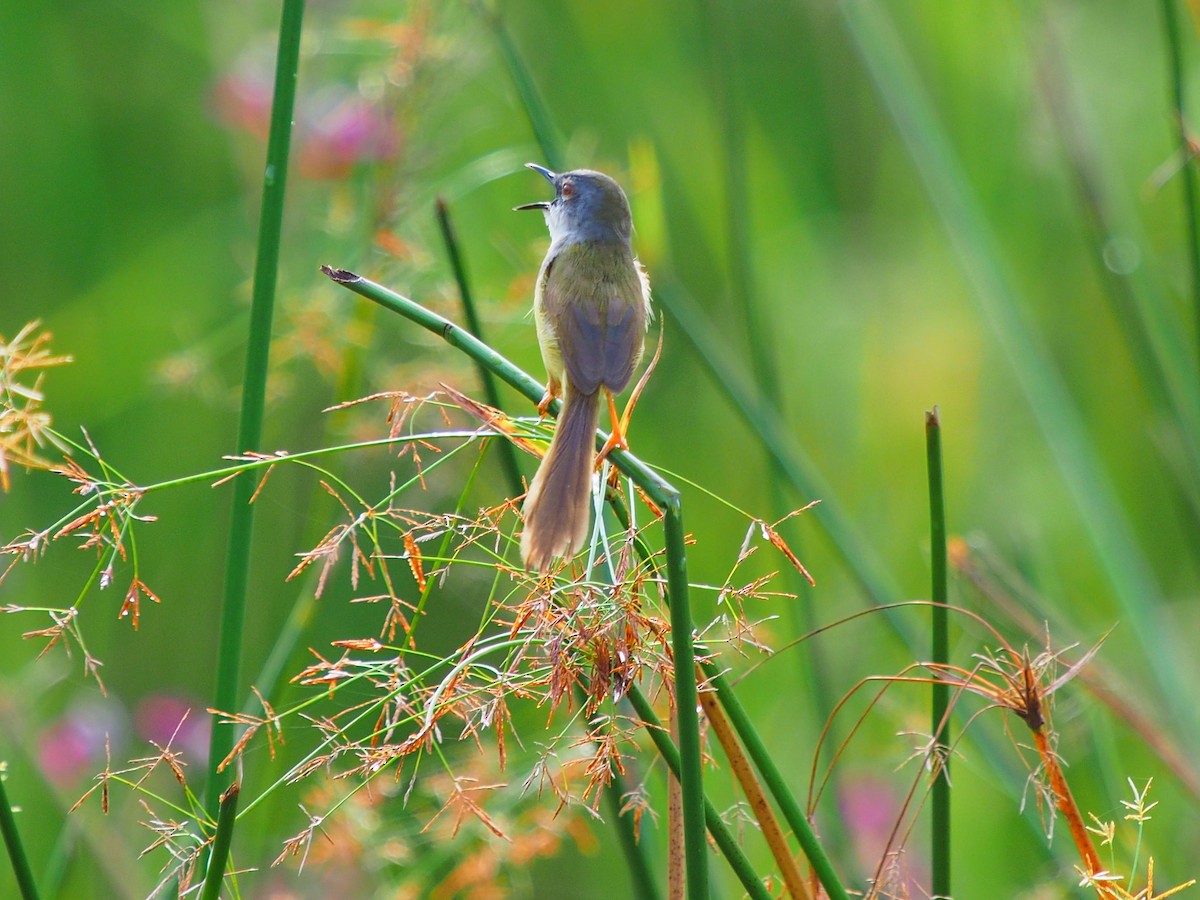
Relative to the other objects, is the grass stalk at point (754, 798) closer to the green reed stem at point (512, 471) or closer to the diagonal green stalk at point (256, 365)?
the green reed stem at point (512, 471)

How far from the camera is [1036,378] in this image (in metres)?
2.56

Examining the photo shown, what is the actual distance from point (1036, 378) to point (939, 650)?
4.26 feet

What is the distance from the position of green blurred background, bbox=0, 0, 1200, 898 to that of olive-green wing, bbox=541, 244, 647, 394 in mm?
117

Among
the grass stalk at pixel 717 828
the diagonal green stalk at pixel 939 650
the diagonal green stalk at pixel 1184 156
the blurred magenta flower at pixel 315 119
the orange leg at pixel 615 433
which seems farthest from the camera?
the blurred magenta flower at pixel 315 119

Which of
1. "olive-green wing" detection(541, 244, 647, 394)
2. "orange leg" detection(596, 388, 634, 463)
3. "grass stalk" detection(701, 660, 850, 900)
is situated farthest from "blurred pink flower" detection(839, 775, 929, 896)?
"grass stalk" detection(701, 660, 850, 900)

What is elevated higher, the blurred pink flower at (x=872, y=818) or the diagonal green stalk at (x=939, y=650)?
the diagonal green stalk at (x=939, y=650)

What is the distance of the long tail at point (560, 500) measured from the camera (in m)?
1.41

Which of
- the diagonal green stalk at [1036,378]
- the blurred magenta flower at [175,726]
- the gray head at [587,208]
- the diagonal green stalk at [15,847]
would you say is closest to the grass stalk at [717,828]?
the diagonal green stalk at [15,847]

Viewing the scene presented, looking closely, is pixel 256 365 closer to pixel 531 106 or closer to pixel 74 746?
pixel 531 106

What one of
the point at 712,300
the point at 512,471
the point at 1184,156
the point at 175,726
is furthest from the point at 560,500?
the point at 712,300

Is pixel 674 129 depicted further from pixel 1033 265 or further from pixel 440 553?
pixel 440 553

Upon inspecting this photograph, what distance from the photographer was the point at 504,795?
7.86ft

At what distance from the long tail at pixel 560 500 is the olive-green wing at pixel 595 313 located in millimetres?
412

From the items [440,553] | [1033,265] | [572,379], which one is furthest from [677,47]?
[440,553]
